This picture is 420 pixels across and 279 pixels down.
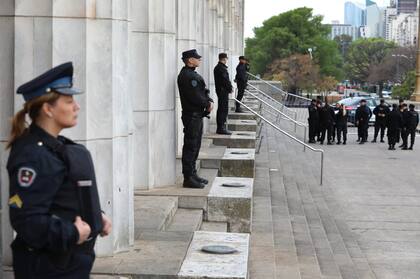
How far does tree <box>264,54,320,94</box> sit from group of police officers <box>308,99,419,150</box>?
177 feet

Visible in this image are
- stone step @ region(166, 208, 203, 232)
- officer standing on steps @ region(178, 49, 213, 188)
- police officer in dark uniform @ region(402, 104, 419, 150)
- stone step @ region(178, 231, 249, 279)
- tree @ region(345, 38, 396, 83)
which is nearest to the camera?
stone step @ region(178, 231, 249, 279)

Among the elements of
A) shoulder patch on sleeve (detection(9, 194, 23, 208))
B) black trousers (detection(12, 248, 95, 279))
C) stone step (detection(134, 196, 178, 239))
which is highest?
shoulder patch on sleeve (detection(9, 194, 23, 208))

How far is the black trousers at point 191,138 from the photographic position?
10766 mm

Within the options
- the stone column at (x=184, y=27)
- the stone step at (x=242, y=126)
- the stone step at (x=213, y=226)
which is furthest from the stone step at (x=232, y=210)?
the stone step at (x=242, y=126)

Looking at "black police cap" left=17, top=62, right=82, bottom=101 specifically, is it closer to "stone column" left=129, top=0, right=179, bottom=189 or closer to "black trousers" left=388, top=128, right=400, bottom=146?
"stone column" left=129, top=0, right=179, bottom=189

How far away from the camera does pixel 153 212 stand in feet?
29.9

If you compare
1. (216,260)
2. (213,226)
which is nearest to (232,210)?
(213,226)

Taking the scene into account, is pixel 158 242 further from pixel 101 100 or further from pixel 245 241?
pixel 101 100

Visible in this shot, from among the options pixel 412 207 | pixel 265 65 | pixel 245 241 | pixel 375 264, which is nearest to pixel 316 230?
pixel 375 264

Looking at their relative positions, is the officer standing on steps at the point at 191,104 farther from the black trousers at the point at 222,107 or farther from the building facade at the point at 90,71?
the black trousers at the point at 222,107

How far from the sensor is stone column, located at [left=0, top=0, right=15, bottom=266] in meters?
6.44

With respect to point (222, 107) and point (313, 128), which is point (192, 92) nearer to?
point (222, 107)

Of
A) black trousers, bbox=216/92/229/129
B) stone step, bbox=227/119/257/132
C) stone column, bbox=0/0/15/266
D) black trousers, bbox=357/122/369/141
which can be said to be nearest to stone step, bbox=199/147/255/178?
black trousers, bbox=216/92/229/129

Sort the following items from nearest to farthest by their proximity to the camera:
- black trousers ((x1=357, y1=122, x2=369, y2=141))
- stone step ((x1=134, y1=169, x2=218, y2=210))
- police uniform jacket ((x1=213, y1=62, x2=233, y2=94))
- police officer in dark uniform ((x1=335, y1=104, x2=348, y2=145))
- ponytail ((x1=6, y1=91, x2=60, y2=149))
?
1. ponytail ((x1=6, y1=91, x2=60, y2=149))
2. stone step ((x1=134, y1=169, x2=218, y2=210))
3. police uniform jacket ((x1=213, y1=62, x2=233, y2=94))
4. police officer in dark uniform ((x1=335, y1=104, x2=348, y2=145))
5. black trousers ((x1=357, y1=122, x2=369, y2=141))
